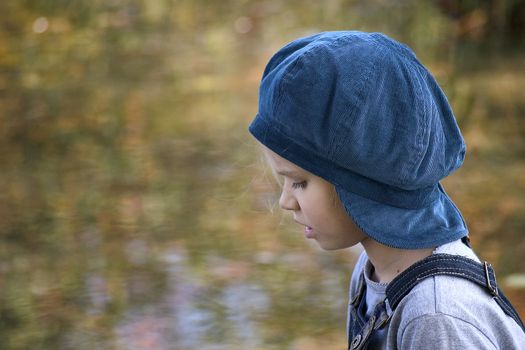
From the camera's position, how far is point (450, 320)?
4.34 ft

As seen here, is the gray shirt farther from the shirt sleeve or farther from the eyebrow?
the eyebrow

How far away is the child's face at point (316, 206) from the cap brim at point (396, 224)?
0.15ft

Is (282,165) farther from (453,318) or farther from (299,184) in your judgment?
(453,318)

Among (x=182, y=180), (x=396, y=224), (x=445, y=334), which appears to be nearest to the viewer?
(x=445, y=334)

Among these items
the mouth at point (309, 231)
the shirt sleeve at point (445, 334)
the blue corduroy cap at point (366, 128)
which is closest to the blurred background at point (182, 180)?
the mouth at point (309, 231)

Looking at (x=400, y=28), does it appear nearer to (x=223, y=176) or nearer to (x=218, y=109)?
(x=218, y=109)

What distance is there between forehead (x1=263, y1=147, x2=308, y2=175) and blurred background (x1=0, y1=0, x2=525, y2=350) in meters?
0.49

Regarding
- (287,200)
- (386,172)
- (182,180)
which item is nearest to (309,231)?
(287,200)

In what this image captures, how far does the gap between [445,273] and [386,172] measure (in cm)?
19

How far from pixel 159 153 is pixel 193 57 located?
1866 millimetres

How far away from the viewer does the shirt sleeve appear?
131 centimetres

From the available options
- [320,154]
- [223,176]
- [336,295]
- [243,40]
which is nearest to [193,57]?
[243,40]

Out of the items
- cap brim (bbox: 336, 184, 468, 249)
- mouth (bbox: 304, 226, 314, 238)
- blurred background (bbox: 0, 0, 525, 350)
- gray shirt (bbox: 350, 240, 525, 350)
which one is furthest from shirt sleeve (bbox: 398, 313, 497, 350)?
blurred background (bbox: 0, 0, 525, 350)

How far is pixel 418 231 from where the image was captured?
1.44 metres
